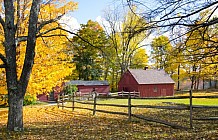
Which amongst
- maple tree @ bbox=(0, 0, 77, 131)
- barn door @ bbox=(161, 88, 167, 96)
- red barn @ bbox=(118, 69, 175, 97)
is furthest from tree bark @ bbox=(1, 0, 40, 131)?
barn door @ bbox=(161, 88, 167, 96)

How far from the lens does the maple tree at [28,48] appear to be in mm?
9156

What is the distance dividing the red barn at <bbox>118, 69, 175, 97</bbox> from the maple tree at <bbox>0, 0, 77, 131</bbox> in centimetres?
2650

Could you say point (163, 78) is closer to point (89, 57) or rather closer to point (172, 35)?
point (89, 57)

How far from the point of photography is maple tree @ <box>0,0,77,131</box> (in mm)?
9156

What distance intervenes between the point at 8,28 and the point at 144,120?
671 centimetres

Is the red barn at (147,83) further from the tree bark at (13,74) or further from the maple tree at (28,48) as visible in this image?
the tree bark at (13,74)

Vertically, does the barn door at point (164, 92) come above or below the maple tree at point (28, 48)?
below

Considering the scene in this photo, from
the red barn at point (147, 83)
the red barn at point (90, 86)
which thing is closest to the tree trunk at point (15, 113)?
the red barn at point (90, 86)

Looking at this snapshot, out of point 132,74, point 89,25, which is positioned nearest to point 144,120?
point 132,74

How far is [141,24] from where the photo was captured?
509 centimetres

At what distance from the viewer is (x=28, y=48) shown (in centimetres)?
902

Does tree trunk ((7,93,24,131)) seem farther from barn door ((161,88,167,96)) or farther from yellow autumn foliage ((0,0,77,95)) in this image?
barn door ((161,88,167,96))

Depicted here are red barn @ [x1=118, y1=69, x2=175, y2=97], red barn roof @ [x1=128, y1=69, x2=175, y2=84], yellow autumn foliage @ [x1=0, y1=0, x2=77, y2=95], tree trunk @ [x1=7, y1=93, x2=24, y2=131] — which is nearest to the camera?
tree trunk @ [x1=7, y1=93, x2=24, y2=131]

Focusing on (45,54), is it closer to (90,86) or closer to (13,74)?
(13,74)
